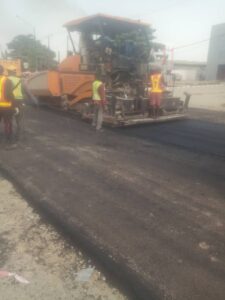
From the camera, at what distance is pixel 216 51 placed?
1619 inches

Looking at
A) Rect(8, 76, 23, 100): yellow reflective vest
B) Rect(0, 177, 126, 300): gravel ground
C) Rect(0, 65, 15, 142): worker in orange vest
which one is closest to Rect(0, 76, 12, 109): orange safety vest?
Rect(0, 65, 15, 142): worker in orange vest

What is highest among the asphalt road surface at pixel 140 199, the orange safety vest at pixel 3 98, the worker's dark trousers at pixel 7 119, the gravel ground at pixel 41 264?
A: the orange safety vest at pixel 3 98

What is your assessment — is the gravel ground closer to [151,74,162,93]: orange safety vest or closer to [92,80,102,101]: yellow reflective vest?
[92,80,102,101]: yellow reflective vest

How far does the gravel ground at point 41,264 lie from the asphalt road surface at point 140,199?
0.56 feet

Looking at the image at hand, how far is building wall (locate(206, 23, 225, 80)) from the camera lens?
40.3 metres

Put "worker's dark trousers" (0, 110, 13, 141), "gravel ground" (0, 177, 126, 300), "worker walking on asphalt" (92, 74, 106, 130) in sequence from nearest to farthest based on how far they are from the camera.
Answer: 1. "gravel ground" (0, 177, 126, 300)
2. "worker's dark trousers" (0, 110, 13, 141)
3. "worker walking on asphalt" (92, 74, 106, 130)

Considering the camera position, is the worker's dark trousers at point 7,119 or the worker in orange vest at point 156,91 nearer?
the worker's dark trousers at point 7,119

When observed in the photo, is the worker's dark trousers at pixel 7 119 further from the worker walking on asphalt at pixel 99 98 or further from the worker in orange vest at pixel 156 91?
the worker in orange vest at pixel 156 91

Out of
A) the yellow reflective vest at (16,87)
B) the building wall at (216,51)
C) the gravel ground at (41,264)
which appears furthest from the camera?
the building wall at (216,51)

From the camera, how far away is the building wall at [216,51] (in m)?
40.3

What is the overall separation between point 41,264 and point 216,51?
141 ft

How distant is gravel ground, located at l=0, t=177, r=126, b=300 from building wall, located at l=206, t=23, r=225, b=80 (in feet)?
136

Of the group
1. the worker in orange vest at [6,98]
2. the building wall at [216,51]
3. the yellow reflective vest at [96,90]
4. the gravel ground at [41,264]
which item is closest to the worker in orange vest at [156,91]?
the yellow reflective vest at [96,90]

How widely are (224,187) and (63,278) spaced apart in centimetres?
296
